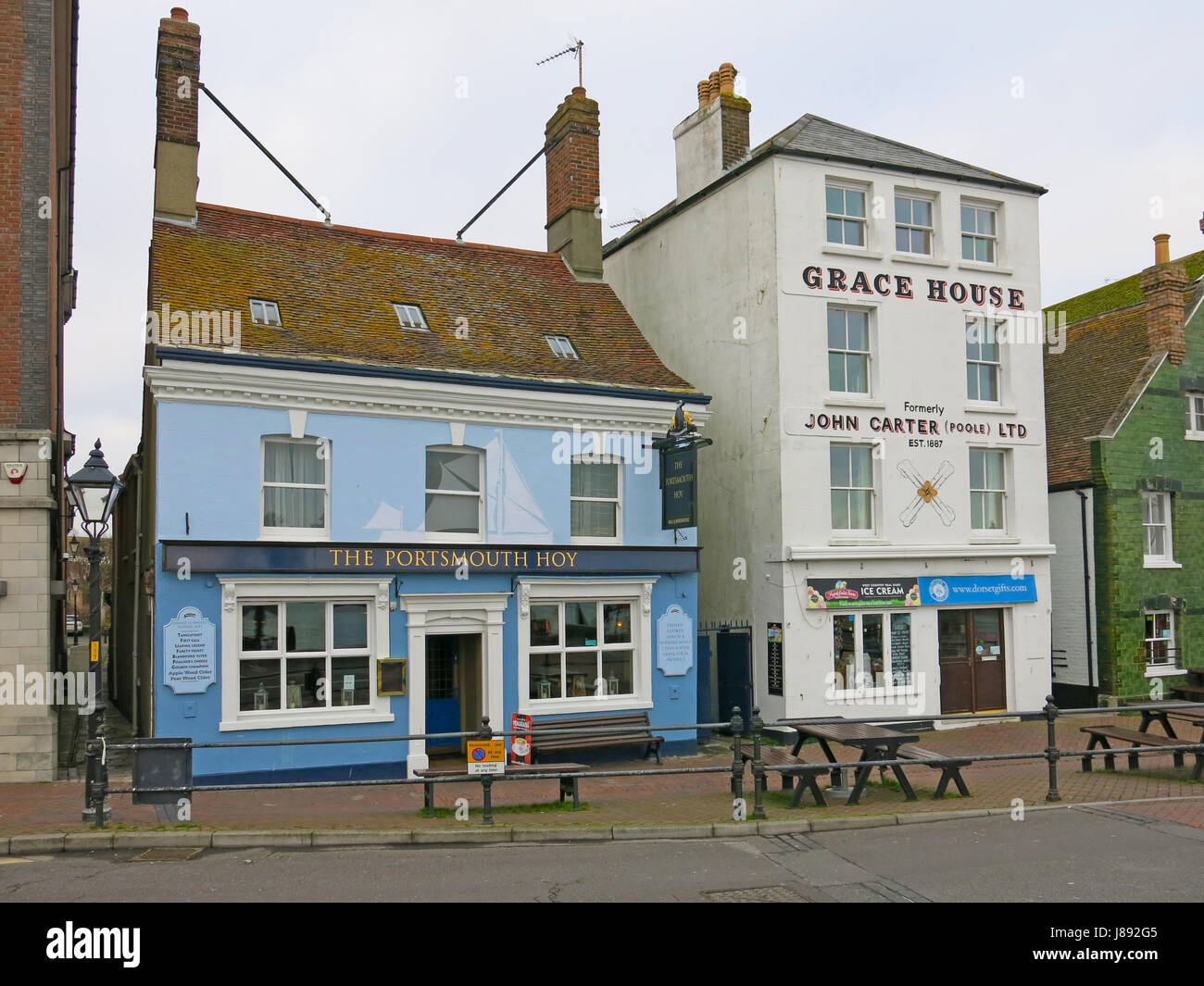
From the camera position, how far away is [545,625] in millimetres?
18516

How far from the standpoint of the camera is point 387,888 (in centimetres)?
959

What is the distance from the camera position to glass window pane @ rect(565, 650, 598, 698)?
18656 millimetres

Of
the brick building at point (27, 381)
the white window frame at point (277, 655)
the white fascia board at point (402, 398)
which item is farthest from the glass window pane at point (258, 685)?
the white fascia board at point (402, 398)

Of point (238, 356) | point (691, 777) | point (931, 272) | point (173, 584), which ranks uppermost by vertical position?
point (931, 272)

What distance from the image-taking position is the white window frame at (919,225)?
2219 centimetres

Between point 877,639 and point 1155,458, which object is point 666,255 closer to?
point 877,639

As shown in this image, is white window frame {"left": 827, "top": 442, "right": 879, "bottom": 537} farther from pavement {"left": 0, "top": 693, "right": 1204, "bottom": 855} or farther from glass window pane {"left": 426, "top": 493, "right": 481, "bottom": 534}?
glass window pane {"left": 426, "top": 493, "right": 481, "bottom": 534}

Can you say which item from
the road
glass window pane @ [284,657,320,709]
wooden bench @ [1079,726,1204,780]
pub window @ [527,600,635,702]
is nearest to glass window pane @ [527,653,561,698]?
pub window @ [527,600,635,702]

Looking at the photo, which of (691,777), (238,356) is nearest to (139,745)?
(238,356)

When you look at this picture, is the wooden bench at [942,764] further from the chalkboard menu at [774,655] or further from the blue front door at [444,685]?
the blue front door at [444,685]

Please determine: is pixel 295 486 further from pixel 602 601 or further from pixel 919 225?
pixel 919 225
